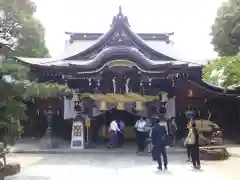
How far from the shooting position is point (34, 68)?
17.4m

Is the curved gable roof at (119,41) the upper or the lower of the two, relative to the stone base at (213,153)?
upper

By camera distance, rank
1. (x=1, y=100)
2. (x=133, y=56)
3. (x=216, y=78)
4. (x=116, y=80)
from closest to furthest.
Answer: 1. (x=1, y=100)
2. (x=216, y=78)
3. (x=133, y=56)
4. (x=116, y=80)

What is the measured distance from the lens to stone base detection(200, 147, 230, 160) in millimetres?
12781

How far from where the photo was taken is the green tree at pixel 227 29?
2522 centimetres

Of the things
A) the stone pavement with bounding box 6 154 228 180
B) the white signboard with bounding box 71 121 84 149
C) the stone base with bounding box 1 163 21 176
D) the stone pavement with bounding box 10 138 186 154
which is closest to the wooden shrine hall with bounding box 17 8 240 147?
the white signboard with bounding box 71 121 84 149

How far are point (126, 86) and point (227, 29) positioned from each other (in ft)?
41.7

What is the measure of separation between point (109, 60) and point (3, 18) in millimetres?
7527

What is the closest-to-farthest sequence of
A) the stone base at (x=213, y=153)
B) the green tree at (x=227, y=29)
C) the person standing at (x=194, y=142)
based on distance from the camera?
the person standing at (x=194, y=142) → the stone base at (x=213, y=153) → the green tree at (x=227, y=29)

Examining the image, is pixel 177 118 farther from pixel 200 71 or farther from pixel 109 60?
pixel 109 60

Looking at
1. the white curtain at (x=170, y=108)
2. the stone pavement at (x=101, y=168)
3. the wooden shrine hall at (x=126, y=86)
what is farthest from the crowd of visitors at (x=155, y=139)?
the wooden shrine hall at (x=126, y=86)

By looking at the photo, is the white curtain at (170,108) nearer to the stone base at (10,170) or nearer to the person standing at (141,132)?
the person standing at (141,132)

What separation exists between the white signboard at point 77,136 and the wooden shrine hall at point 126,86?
1065 millimetres

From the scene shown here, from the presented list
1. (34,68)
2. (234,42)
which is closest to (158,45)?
(234,42)

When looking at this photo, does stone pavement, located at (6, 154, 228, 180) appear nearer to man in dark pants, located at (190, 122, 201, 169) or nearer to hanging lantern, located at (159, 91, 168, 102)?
man in dark pants, located at (190, 122, 201, 169)
